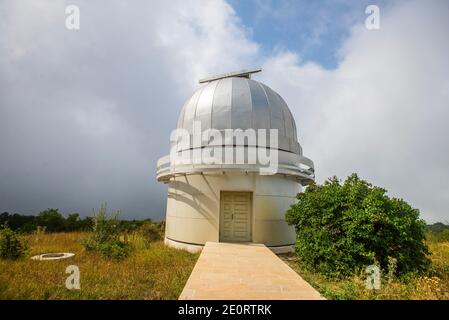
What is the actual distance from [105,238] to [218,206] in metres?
4.31

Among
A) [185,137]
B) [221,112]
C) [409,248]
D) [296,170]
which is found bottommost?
[409,248]

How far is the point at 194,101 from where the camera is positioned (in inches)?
496

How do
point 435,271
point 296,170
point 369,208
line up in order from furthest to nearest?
point 296,170
point 435,271
point 369,208

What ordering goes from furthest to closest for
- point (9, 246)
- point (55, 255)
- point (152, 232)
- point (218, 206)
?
point (152, 232), point (218, 206), point (55, 255), point (9, 246)

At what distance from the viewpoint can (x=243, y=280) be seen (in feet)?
17.4

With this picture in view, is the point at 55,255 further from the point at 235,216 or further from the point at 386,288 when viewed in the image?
the point at 386,288

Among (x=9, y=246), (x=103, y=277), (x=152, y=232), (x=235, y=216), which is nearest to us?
(x=103, y=277)

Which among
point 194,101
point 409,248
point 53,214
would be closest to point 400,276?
point 409,248

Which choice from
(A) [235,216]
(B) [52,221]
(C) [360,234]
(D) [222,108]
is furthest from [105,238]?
(B) [52,221]

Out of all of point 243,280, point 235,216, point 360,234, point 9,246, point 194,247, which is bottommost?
point 194,247

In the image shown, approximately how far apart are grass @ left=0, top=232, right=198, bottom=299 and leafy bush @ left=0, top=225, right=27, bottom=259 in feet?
1.15

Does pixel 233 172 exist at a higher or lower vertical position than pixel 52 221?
higher

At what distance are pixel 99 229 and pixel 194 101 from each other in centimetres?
696

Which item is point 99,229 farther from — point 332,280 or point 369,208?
point 369,208
